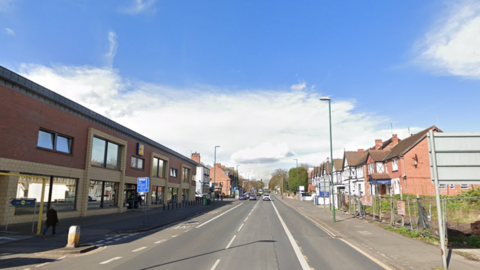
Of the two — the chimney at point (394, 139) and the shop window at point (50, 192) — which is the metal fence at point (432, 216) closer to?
the shop window at point (50, 192)

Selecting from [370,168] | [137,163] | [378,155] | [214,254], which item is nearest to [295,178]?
[370,168]

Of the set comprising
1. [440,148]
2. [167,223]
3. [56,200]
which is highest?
[440,148]

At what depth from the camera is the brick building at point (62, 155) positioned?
56.0ft

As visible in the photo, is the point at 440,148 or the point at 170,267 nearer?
the point at 170,267

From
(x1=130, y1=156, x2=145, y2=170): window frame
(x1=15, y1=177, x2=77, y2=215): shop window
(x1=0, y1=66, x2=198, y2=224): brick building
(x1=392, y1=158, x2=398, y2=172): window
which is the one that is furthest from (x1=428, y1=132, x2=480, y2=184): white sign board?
(x1=392, y1=158, x2=398, y2=172): window

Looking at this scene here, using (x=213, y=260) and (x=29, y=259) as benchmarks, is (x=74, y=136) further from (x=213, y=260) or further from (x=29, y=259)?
(x=213, y=260)

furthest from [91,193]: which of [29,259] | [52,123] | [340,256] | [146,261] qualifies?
[340,256]

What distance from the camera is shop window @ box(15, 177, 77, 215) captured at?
60.1 ft

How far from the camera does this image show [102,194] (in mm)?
27812

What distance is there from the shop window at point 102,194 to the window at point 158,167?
31.3 ft

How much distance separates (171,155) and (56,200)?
2564 centimetres

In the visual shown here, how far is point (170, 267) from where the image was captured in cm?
883

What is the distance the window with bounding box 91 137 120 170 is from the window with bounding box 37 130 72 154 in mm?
3528

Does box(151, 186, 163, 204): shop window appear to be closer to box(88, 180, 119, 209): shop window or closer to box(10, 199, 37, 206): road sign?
box(88, 180, 119, 209): shop window
